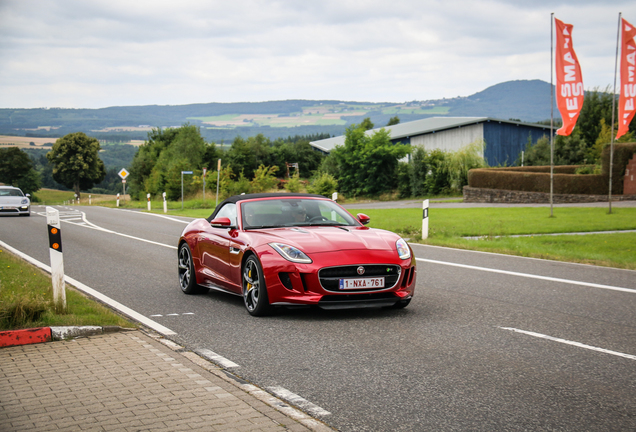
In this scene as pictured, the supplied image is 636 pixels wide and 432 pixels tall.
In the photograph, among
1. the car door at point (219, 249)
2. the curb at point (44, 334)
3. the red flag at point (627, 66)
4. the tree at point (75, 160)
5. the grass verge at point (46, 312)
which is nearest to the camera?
the curb at point (44, 334)

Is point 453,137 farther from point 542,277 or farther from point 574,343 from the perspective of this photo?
point 574,343

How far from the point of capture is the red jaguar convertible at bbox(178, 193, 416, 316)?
22.9 ft

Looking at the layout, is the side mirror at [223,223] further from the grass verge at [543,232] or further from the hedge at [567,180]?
the hedge at [567,180]

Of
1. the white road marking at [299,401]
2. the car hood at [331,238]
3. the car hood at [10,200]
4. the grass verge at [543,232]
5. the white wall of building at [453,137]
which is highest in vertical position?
the white wall of building at [453,137]

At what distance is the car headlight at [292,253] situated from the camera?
23.0ft

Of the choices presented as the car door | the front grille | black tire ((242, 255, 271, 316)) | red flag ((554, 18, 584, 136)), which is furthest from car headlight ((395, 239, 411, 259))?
red flag ((554, 18, 584, 136))

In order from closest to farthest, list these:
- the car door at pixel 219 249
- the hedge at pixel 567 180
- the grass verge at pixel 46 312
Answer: the grass verge at pixel 46 312 → the car door at pixel 219 249 → the hedge at pixel 567 180

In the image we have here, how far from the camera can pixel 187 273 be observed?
9422 mm

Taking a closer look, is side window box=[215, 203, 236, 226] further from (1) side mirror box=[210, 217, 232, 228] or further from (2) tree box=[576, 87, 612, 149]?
(2) tree box=[576, 87, 612, 149]

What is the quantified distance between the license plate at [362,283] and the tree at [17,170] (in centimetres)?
10710

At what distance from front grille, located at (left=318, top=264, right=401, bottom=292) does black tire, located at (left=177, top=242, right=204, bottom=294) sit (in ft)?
9.38

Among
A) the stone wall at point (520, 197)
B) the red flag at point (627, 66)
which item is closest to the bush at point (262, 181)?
the stone wall at point (520, 197)

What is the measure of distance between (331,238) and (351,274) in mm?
577

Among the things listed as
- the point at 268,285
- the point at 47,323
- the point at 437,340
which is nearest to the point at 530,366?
the point at 437,340
